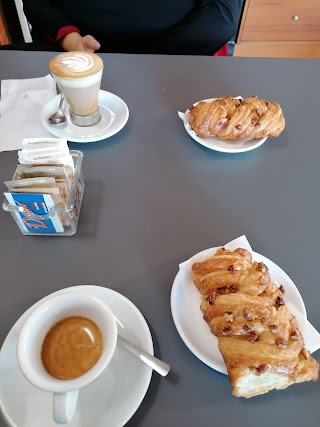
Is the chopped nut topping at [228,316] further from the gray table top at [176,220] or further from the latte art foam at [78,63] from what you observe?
the latte art foam at [78,63]

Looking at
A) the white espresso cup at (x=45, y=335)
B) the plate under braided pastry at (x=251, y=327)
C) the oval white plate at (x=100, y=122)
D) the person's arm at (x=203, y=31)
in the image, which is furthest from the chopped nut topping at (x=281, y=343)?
the person's arm at (x=203, y=31)

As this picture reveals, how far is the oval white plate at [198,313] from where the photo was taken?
527 mm

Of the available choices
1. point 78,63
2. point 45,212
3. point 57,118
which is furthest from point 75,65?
point 45,212

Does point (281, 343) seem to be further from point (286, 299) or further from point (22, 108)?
point (22, 108)

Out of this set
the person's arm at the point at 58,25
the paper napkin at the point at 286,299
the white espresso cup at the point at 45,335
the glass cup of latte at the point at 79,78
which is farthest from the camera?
the person's arm at the point at 58,25

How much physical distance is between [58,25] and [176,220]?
1.01 meters

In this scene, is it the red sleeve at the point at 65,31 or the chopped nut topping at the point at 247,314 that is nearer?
the chopped nut topping at the point at 247,314

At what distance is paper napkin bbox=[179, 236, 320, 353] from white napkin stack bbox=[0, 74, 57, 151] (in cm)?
50

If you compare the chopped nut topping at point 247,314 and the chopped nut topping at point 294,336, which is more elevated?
the chopped nut topping at point 247,314

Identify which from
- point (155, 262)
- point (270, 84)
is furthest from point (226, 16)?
point (155, 262)

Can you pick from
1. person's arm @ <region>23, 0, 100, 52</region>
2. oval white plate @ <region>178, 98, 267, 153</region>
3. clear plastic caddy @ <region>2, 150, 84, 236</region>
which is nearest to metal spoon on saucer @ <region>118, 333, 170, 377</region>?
clear plastic caddy @ <region>2, 150, 84, 236</region>

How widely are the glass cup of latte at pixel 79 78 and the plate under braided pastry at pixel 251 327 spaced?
0.50m

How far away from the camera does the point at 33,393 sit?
1.60 ft

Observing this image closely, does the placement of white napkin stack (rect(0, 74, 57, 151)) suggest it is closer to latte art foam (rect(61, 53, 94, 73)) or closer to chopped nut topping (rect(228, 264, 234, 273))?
latte art foam (rect(61, 53, 94, 73))
